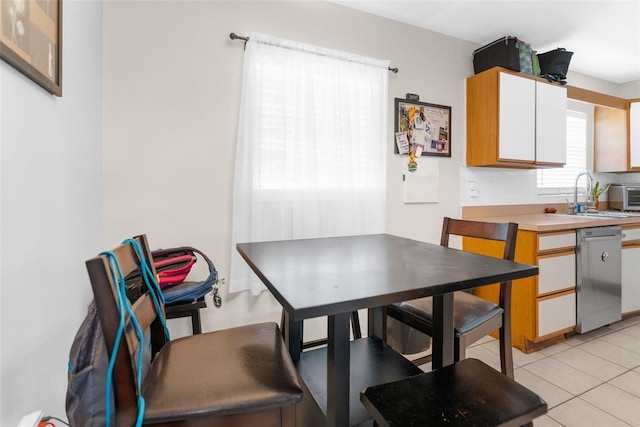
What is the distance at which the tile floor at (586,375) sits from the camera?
1.64 meters

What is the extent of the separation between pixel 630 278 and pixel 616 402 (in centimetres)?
150

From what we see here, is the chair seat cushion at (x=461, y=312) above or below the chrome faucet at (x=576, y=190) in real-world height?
below

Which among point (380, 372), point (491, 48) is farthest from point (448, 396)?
point (491, 48)

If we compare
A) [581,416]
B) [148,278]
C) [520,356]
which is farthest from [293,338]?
[520,356]

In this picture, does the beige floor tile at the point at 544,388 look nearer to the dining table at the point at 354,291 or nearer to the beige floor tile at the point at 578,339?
the beige floor tile at the point at 578,339

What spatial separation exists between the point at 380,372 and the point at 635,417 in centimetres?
142

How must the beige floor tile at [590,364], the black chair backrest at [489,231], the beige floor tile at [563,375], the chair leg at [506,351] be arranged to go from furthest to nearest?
the beige floor tile at [590,364], the beige floor tile at [563,375], the chair leg at [506,351], the black chair backrest at [489,231]

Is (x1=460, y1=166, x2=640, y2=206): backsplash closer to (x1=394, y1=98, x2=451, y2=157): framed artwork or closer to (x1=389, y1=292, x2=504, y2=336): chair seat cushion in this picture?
(x1=394, y1=98, x2=451, y2=157): framed artwork

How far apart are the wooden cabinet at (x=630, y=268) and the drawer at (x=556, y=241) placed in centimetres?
→ 72

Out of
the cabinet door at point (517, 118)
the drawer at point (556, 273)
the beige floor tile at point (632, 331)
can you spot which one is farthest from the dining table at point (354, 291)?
the beige floor tile at point (632, 331)

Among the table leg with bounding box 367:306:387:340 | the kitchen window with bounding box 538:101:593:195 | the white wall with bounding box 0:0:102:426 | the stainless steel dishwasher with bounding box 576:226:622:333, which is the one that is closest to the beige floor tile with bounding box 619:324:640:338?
the stainless steel dishwasher with bounding box 576:226:622:333

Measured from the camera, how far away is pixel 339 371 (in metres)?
0.90

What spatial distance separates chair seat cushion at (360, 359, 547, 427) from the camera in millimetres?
767

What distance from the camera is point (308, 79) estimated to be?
6.86ft
